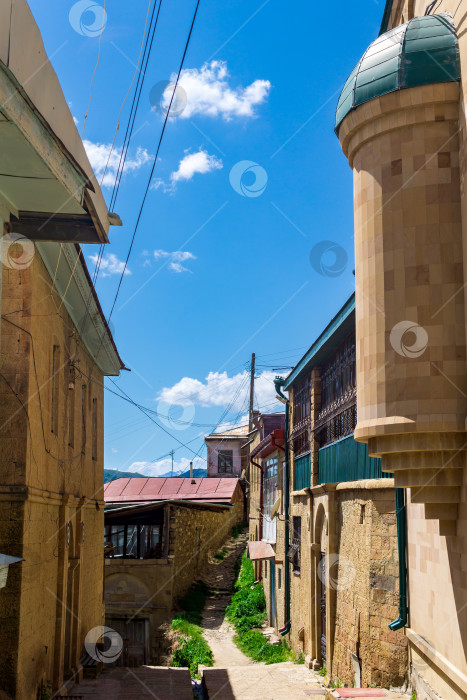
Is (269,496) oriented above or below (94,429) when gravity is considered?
below

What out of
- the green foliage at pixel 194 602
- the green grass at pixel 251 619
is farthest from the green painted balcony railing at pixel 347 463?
the green foliage at pixel 194 602

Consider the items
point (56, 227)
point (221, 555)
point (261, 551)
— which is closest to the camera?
point (56, 227)

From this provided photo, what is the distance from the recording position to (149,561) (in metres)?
23.0

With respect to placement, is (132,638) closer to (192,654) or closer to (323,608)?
(192,654)

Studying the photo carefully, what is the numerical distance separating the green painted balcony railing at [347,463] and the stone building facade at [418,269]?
13.5 ft

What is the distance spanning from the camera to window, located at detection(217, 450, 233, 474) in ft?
164

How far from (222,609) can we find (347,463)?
48.2 feet

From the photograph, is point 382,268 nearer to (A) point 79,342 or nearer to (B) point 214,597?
(A) point 79,342

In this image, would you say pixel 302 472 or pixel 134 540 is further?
pixel 134 540

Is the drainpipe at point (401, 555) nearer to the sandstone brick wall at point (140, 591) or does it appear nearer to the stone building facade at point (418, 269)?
the stone building facade at point (418, 269)

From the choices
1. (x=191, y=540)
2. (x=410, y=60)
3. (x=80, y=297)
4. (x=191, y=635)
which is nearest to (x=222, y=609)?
(x=191, y=540)

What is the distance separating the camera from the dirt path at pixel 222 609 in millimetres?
19578

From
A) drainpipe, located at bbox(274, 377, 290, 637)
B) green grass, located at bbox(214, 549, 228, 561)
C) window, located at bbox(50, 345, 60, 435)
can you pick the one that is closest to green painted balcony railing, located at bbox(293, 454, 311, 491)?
drainpipe, located at bbox(274, 377, 290, 637)

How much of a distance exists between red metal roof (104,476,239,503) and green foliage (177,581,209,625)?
13.8ft
